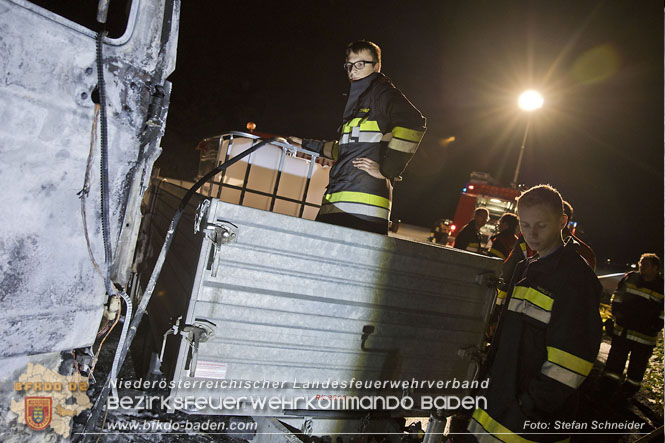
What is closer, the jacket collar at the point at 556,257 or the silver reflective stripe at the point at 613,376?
the jacket collar at the point at 556,257

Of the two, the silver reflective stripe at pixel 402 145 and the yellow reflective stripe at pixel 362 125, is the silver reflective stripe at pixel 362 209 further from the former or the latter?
the yellow reflective stripe at pixel 362 125

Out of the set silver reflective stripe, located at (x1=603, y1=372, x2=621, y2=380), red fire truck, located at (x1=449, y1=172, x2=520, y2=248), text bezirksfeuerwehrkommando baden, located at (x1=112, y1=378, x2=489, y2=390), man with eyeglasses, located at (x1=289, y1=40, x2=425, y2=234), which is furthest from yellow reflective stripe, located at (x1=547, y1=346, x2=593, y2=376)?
red fire truck, located at (x1=449, y1=172, x2=520, y2=248)

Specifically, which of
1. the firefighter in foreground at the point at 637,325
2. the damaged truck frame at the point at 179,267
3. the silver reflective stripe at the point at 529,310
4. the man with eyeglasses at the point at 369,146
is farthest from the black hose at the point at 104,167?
the firefighter in foreground at the point at 637,325

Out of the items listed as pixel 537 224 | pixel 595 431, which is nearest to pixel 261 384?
pixel 537 224

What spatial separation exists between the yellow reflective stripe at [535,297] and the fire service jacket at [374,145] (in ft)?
3.21

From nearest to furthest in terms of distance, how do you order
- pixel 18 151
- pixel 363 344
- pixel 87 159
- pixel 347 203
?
pixel 18 151, pixel 87 159, pixel 363 344, pixel 347 203

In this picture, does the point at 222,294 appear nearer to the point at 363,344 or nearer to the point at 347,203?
the point at 363,344

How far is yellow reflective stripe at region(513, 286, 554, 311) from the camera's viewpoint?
1.90 metres

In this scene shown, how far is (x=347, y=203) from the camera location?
8.64ft

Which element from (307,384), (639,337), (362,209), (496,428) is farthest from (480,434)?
(639,337)

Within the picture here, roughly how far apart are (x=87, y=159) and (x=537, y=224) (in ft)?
7.62

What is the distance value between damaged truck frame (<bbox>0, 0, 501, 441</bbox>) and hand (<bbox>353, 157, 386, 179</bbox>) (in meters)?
0.73

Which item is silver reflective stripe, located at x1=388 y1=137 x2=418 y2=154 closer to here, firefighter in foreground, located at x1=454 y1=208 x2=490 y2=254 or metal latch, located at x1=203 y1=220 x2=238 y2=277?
metal latch, located at x1=203 y1=220 x2=238 y2=277

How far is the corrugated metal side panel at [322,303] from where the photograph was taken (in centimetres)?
174
